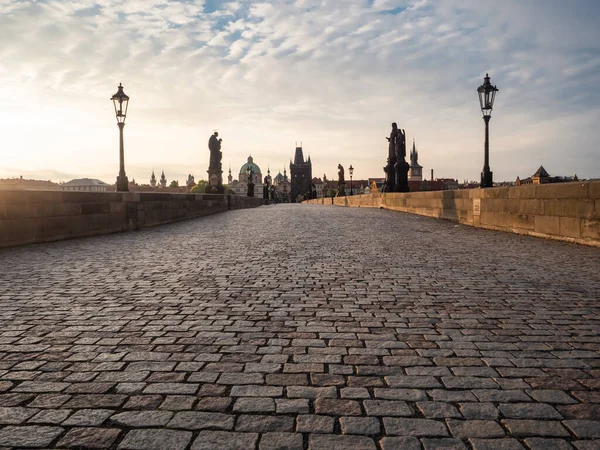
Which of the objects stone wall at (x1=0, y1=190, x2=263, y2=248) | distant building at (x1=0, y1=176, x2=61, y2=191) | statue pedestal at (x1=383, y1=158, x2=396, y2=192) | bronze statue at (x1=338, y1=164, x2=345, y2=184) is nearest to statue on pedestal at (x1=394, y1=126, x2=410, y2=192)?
statue pedestal at (x1=383, y1=158, x2=396, y2=192)

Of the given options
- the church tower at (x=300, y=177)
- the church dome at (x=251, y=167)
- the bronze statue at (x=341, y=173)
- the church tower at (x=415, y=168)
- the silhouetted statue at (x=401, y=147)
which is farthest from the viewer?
the church dome at (x=251, y=167)

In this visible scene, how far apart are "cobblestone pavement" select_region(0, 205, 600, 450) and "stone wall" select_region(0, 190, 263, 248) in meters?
2.99

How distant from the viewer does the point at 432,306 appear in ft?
14.8

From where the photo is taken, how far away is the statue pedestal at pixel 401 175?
2720cm

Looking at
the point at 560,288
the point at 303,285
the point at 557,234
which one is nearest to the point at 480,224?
the point at 557,234

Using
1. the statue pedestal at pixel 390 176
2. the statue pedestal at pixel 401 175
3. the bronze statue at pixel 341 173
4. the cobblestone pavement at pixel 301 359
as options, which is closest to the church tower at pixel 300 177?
the bronze statue at pixel 341 173

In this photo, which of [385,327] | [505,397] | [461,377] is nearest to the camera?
[505,397]

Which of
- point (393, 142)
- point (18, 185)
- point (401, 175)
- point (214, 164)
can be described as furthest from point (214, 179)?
point (18, 185)

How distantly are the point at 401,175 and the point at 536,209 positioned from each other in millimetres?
16861

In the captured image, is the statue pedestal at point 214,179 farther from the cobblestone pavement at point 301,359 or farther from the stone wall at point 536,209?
the cobblestone pavement at point 301,359

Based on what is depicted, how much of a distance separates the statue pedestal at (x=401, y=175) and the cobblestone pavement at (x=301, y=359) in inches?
831

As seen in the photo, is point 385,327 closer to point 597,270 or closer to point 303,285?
point 303,285

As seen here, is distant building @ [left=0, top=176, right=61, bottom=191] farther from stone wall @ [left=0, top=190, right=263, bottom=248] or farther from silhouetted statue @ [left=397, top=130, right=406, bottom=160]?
silhouetted statue @ [left=397, top=130, right=406, bottom=160]

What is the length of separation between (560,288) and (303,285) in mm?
2798
